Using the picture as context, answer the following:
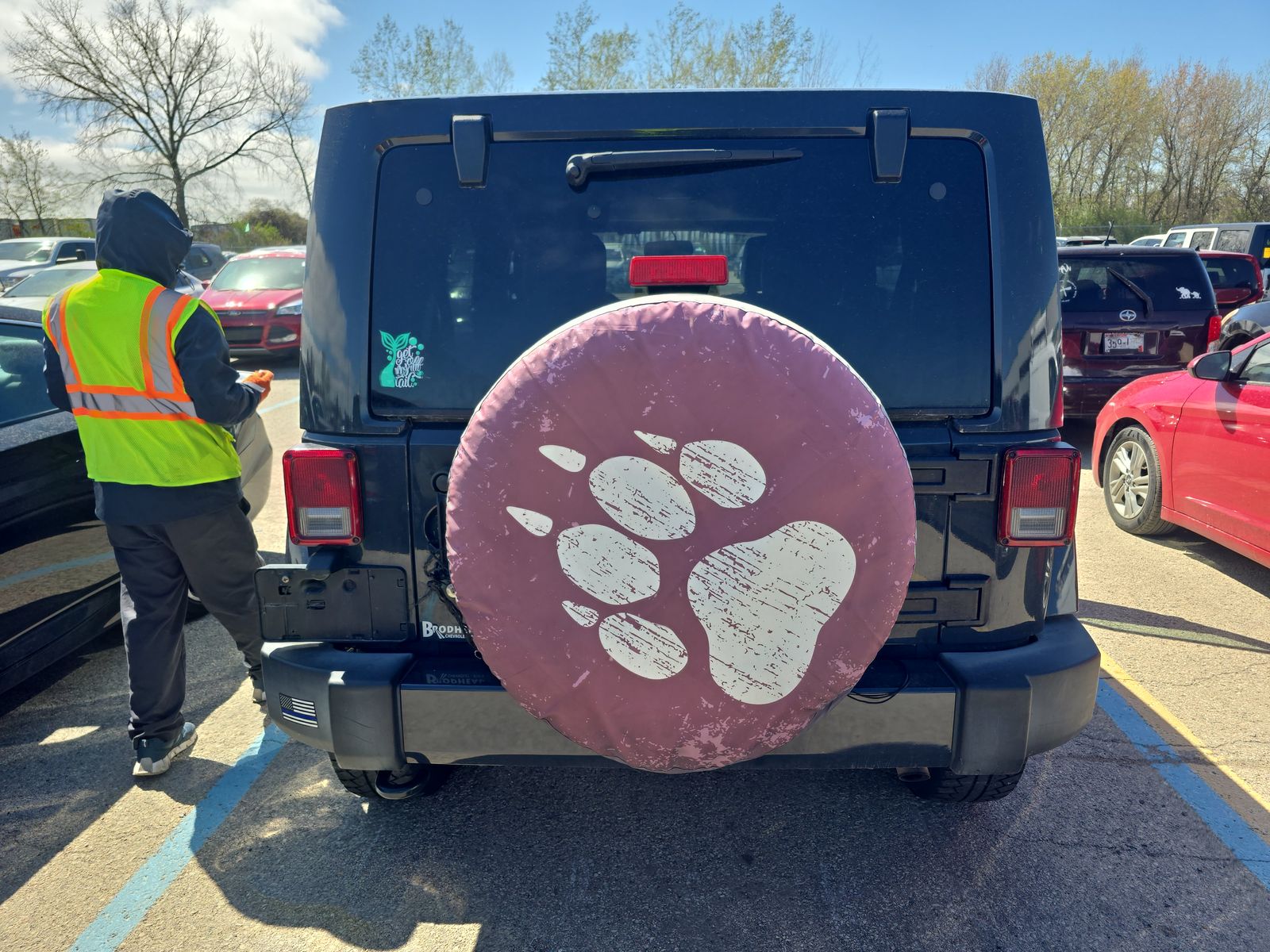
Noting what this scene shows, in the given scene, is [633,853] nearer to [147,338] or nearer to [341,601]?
[341,601]

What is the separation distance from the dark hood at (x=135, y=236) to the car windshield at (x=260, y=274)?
12.6 meters

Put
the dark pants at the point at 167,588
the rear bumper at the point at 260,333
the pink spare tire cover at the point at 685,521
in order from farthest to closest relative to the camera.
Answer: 1. the rear bumper at the point at 260,333
2. the dark pants at the point at 167,588
3. the pink spare tire cover at the point at 685,521

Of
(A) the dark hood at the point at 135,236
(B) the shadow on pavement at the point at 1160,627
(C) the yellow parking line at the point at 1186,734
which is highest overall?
(A) the dark hood at the point at 135,236

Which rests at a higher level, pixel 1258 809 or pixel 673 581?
pixel 673 581

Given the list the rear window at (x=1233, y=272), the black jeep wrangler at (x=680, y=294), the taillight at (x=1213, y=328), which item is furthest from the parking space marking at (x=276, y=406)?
the rear window at (x=1233, y=272)

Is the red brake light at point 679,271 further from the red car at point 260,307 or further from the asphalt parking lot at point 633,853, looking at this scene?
the red car at point 260,307

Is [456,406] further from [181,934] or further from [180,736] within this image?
[180,736]

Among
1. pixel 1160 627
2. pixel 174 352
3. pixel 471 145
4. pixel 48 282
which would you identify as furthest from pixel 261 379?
pixel 48 282

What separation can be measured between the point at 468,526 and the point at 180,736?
2.31 meters

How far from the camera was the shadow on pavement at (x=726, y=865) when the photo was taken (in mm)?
2518

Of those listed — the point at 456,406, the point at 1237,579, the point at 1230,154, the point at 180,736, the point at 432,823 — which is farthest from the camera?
the point at 1230,154

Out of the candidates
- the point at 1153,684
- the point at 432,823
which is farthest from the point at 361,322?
the point at 1153,684

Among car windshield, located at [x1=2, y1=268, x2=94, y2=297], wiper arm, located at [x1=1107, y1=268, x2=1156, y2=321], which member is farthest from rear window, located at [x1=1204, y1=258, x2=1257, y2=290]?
car windshield, located at [x1=2, y1=268, x2=94, y2=297]

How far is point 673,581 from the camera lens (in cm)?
186
